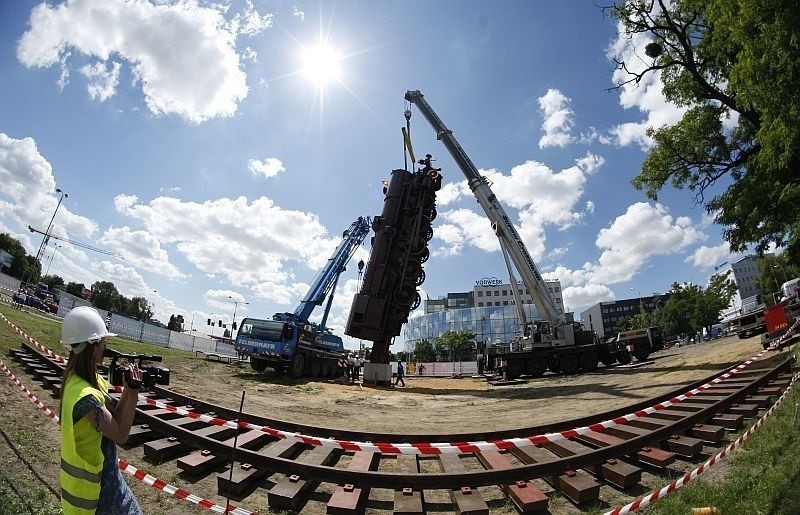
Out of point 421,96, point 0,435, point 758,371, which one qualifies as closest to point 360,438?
point 0,435

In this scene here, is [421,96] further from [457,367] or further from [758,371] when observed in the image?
[457,367]

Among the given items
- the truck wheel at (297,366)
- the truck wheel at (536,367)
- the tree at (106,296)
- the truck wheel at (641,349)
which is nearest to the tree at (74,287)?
the tree at (106,296)

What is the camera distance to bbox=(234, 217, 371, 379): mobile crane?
2073 centimetres

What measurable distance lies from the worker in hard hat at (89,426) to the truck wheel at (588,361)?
2298 centimetres

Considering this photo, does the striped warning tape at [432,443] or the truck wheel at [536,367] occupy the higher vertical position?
the truck wheel at [536,367]

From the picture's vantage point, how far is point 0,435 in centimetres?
520

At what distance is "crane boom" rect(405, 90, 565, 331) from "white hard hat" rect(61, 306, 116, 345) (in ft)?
73.3

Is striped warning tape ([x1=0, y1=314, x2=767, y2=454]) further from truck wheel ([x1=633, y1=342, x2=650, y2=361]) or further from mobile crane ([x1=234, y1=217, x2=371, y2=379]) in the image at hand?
truck wheel ([x1=633, y1=342, x2=650, y2=361])

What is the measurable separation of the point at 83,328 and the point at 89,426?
0.53 m

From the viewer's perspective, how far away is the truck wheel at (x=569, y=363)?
70.4 ft

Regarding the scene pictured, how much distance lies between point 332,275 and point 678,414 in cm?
2674

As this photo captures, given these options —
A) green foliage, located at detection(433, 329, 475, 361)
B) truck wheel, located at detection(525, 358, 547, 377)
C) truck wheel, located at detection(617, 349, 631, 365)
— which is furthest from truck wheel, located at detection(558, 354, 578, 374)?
green foliage, located at detection(433, 329, 475, 361)

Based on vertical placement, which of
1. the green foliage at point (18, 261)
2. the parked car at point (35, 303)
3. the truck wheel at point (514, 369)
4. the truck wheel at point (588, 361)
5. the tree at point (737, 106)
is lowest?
the truck wheel at point (514, 369)

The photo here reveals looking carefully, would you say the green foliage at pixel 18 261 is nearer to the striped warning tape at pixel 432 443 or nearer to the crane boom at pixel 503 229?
the crane boom at pixel 503 229
